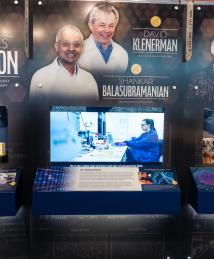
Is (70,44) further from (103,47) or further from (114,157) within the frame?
(114,157)

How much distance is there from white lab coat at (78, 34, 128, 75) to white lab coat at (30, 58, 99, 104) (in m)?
0.07

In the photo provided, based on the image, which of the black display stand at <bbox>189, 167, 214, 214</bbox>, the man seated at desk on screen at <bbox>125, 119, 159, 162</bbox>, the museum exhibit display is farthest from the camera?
the man seated at desk on screen at <bbox>125, 119, 159, 162</bbox>

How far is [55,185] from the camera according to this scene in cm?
332

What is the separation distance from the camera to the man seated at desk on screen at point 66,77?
11.6 ft

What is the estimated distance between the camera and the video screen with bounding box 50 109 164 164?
356cm

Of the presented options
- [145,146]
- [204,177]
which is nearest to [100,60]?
[145,146]

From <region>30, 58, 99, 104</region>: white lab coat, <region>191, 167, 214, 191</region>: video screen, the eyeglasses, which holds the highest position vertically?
the eyeglasses

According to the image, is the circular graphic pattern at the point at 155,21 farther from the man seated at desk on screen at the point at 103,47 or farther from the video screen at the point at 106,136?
the video screen at the point at 106,136

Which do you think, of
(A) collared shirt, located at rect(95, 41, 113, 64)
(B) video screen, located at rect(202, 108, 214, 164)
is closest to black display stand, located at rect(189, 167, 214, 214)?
(B) video screen, located at rect(202, 108, 214, 164)

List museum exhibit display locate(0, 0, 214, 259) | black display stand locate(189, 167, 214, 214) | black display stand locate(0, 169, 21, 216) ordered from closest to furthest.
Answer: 1. black display stand locate(0, 169, 21, 216)
2. black display stand locate(189, 167, 214, 214)
3. museum exhibit display locate(0, 0, 214, 259)

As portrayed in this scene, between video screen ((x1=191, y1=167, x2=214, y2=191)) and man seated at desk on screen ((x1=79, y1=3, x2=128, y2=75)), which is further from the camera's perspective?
man seated at desk on screen ((x1=79, y1=3, x2=128, y2=75))

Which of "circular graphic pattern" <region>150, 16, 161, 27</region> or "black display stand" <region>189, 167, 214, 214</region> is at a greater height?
"circular graphic pattern" <region>150, 16, 161, 27</region>

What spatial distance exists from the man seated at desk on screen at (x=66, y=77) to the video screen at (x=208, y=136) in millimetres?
1007

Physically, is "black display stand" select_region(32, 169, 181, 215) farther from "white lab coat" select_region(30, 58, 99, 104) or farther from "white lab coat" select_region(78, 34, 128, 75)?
"white lab coat" select_region(78, 34, 128, 75)
